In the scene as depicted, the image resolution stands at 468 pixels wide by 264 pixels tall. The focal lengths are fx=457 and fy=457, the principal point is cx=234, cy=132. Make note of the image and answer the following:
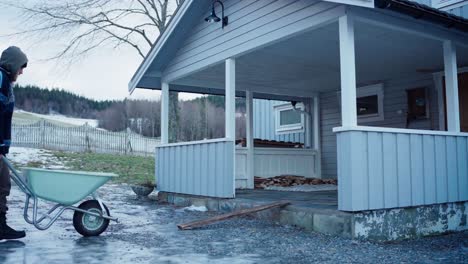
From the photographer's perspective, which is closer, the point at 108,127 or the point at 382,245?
the point at 382,245

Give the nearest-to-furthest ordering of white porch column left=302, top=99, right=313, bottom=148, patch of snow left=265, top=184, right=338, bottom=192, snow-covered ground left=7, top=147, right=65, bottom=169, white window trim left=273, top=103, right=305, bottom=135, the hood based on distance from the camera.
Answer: the hood < patch of snow left=265, top=184, right=338, bottom=192 < white porch column left=302, top=99, right=313, bottom=148 < white window trim left=273, top=103, right=305, bottom=135 < snow-covered ground left=7, top=147, right=65, bottom=169

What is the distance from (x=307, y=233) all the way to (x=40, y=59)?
16030 millimetres

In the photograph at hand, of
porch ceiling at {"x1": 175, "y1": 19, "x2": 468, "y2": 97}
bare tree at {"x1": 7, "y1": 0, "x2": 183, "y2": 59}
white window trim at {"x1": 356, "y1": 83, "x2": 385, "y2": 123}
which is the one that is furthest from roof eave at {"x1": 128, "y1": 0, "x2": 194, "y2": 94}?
bare tree at {"x1": 7, "y1": 0, "x2": 183, "y2": 59}

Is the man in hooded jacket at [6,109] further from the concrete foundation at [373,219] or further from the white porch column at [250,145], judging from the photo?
the white porch column at [250,145]

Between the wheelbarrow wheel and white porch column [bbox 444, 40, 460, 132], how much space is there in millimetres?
4923

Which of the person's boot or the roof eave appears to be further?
the roof eave

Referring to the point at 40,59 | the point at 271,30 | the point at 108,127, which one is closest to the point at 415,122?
the point at 271,30

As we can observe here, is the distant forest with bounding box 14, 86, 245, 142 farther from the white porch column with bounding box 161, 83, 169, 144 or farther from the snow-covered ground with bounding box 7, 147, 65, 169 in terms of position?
the white porch column with bounding box 161, 83, 169, 144

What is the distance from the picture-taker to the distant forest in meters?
43.6

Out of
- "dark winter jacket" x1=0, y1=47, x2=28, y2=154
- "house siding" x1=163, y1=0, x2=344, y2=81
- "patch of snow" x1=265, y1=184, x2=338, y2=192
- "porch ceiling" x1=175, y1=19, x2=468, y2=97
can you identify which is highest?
"house siding" x1=163, y1=0, x2=344, y2=81

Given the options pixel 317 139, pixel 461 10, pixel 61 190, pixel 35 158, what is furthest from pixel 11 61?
pixel 35 158

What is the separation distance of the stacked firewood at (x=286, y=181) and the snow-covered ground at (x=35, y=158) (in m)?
8.89

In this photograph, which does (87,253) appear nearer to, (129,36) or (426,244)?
(426,244)

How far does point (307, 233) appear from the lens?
5.62 m
